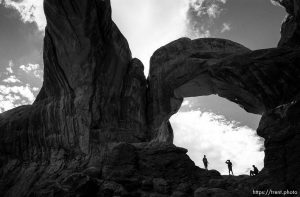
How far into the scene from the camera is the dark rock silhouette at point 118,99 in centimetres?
2330

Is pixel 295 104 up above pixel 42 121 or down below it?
below

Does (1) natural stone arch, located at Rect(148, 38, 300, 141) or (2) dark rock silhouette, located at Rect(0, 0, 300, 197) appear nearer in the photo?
(2) dark rock silhouette, located at Rect(0, 0, 300, 197)

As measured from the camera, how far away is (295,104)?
18.9 m

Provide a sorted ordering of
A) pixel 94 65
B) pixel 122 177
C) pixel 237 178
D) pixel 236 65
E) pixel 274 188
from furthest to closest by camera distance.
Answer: pixel 94 65 < pixel 236 65 < pixel 122 177 < pixel 237 178 < pixel 274 188

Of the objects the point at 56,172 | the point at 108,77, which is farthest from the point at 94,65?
the point at 56,172

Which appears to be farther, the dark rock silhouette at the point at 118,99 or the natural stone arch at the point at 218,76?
the natural stone arch at the point at 218,76

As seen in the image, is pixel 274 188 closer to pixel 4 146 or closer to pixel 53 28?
pixel 53 28

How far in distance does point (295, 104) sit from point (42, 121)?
24.0m

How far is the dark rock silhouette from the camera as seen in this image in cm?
2330

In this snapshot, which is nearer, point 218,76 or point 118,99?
point 218,76

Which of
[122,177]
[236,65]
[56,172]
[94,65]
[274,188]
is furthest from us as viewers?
[94,65]

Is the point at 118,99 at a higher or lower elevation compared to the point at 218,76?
lower

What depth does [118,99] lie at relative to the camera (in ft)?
110

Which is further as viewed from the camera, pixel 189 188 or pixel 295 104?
pixel 189 188
